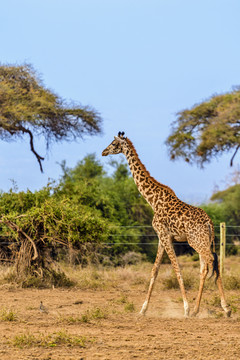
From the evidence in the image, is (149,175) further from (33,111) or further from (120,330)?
(33,111)

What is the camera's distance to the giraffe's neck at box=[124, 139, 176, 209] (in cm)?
873

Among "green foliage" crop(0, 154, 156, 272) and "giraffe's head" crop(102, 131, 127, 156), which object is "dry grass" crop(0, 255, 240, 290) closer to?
"green foliage" crop(0, 154, 156, 272)

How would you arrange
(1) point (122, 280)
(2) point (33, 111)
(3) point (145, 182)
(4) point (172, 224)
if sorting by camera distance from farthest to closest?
(2) point (33, 111), (1) point (122, 280), (3) point (145, 182), (4) point (172, 224)

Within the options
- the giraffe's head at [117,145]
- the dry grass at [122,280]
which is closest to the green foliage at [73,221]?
the dry grass at [122,280]

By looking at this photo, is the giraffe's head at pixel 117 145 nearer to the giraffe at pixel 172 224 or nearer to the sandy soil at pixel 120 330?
the giraffe at pixel 172 224

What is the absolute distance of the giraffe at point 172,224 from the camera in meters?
7.89

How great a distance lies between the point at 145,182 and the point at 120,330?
2910 millimetres

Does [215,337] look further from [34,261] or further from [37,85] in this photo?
[37,85]

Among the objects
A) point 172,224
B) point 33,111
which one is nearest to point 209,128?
point 33,111

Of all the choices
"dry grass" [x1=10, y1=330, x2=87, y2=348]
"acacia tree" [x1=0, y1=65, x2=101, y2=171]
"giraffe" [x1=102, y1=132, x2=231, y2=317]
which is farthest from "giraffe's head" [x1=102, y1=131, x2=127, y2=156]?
"acacia tree" [x1=0, y1=65, x2=101, y2=171]

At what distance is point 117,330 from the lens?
6797mm

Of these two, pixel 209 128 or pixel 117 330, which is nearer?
pixel 117 330

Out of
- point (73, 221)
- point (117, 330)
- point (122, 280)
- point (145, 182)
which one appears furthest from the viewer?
point (122, 280)

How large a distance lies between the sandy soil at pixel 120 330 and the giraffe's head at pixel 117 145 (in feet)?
9.03
